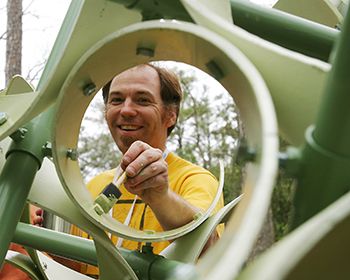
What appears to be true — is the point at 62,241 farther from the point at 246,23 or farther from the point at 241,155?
the point at 241,155

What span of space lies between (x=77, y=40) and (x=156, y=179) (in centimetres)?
32

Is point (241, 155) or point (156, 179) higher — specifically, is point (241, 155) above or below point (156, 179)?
above

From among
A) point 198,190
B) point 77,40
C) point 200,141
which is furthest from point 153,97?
point 200,141

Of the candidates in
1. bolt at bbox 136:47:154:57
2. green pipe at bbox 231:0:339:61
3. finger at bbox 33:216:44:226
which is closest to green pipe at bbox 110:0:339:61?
green pipe at bbox 231:0:339:61

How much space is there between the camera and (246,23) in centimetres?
61

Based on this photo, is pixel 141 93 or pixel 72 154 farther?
pixel 141 93

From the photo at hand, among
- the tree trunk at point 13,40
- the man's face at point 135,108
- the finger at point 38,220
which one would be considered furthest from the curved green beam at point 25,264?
the tree trunk at point 13,40

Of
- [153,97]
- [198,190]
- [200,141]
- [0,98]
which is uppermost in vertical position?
[0,98]

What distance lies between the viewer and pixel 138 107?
1.33 m

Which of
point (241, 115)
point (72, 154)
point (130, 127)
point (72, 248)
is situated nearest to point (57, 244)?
point (72, 248)

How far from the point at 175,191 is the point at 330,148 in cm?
91

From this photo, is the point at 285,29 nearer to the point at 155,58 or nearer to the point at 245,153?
the point at 155,58

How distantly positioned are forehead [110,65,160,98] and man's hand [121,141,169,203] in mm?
522

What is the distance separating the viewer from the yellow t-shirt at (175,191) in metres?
1.18
